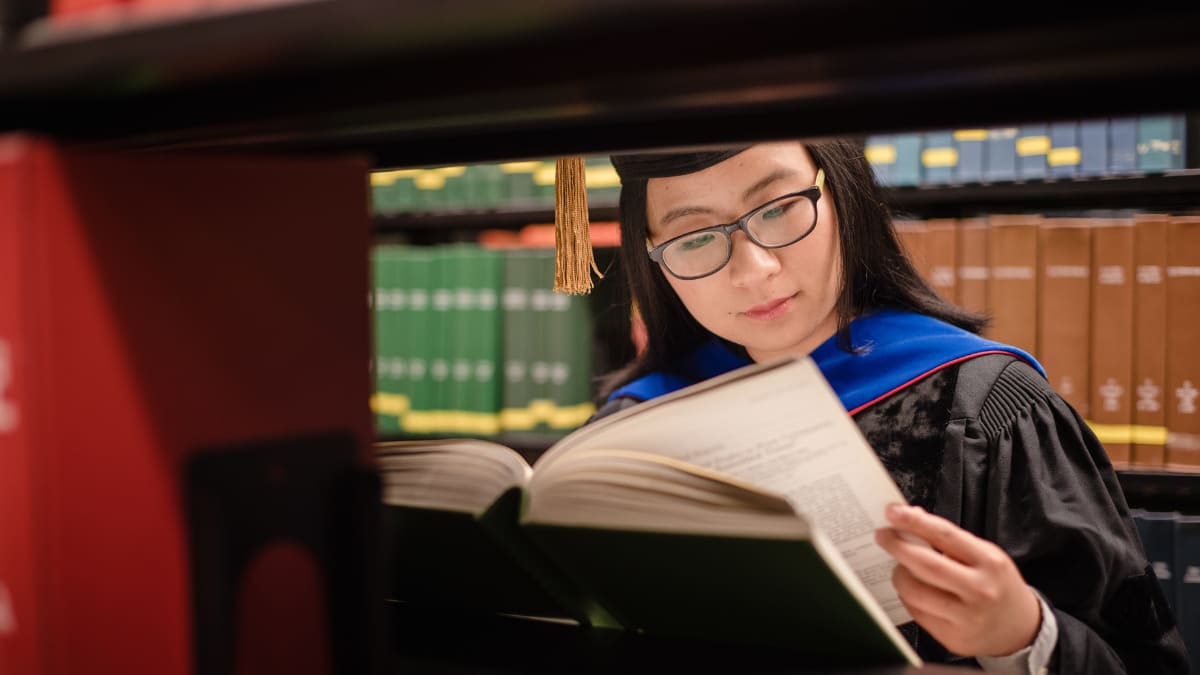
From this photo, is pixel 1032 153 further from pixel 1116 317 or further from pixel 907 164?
pixel 1116 317

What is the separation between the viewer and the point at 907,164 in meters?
1.99

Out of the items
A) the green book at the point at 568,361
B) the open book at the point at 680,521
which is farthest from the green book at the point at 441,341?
the open book at the point at 680,521

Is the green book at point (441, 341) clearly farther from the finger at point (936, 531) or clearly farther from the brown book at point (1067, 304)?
the finger at point (936, 531)

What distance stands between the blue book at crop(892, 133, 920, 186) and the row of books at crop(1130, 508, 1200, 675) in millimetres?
806

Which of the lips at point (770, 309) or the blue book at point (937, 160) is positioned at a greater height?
the blue book at point (937, 160)

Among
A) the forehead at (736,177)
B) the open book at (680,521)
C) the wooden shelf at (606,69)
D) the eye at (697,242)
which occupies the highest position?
the forehead at (736,177)

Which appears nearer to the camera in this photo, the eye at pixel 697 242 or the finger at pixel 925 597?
the finger at pixel 925 597

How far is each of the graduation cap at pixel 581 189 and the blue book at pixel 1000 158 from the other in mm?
1034

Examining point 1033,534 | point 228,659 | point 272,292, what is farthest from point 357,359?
point 1033,534

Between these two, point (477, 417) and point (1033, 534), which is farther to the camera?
point (477, 417)

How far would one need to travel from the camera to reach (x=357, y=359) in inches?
19.6

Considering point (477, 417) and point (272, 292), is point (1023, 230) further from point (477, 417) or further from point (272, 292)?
point (272, 292)

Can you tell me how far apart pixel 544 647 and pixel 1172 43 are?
48cm

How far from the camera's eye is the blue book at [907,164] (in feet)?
6.53
